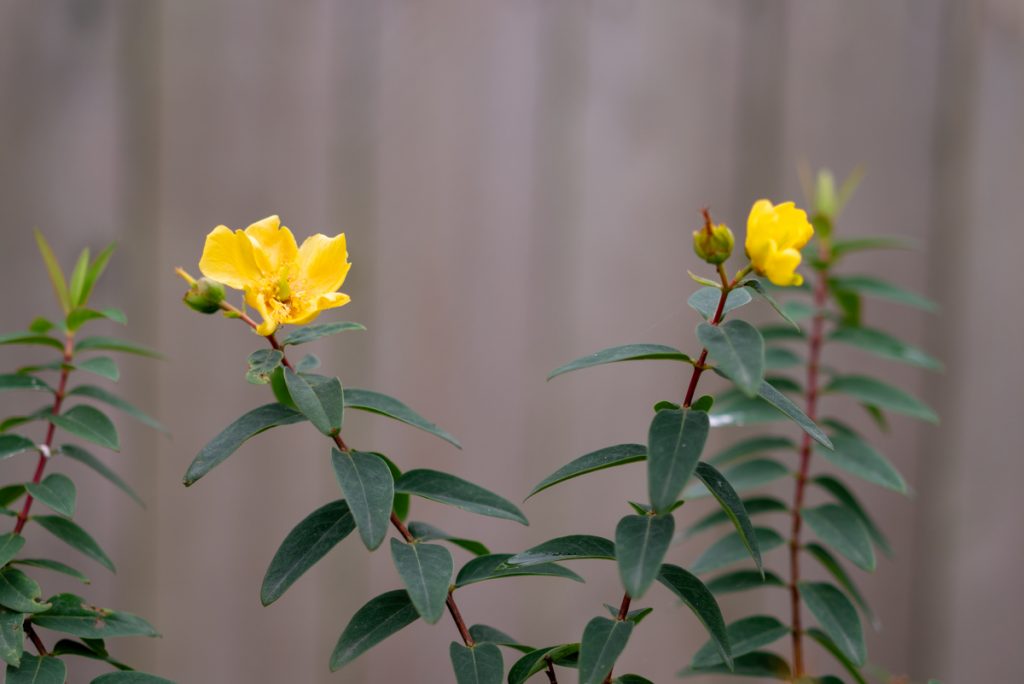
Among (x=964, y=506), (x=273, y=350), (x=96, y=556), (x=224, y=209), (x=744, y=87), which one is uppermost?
(x=744, y=87)

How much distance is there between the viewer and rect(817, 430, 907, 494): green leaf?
703 mm

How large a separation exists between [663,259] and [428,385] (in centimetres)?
37

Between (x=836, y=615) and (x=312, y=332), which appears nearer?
(x=312, y=332)

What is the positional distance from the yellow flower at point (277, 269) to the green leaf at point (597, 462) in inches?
5.4

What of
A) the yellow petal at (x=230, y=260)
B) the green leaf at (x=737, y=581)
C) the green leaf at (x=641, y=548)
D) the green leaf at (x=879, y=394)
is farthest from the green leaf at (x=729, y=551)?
the yellow petal at (x=230, y=260)

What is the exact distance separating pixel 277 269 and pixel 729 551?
1.26ft

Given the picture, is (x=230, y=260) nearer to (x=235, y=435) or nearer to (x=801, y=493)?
(x=235, y=435)

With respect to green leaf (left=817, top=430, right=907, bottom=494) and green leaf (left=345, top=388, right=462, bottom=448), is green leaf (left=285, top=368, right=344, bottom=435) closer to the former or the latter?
green leaf (left=345, top=388, right=462, bottom=448)

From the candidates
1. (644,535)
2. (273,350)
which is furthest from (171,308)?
(644,535)

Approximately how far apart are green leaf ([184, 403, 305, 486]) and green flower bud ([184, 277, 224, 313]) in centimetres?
6

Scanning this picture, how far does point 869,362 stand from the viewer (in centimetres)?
133

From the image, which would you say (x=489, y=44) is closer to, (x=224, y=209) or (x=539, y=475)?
(x=224, y=209)

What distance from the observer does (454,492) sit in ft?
1.62

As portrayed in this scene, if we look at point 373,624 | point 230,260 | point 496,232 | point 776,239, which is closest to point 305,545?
point 373,624
